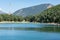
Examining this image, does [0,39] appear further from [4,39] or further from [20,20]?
[20,20]

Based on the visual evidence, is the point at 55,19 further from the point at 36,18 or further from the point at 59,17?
the point at 36,18

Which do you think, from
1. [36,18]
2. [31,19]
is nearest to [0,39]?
[36,18]

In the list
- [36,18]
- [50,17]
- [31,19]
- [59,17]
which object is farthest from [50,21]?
[31,19]

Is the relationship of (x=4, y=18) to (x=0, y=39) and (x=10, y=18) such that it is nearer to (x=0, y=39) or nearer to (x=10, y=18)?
(x=10, y=18)

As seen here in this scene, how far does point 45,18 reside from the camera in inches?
4375

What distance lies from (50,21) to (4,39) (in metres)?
76.4

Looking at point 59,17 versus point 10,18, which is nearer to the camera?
point 59,17

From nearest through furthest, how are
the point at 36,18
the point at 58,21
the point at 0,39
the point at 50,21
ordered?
1. the point at 0,39
2. the point at 58,21
3. the point at 50,21
4. the point at 36,18

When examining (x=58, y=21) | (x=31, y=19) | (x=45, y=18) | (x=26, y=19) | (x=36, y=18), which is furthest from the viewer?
(x=26, y=19)

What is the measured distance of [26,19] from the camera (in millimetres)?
150375

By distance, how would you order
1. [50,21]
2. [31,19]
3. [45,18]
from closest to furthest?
1. [50,21]
2. [45,18]
3. [31,19]

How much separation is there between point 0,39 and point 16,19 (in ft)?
382

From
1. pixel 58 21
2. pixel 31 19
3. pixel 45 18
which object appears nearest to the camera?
pixel 58 21

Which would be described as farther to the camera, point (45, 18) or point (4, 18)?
point (4, 18)
